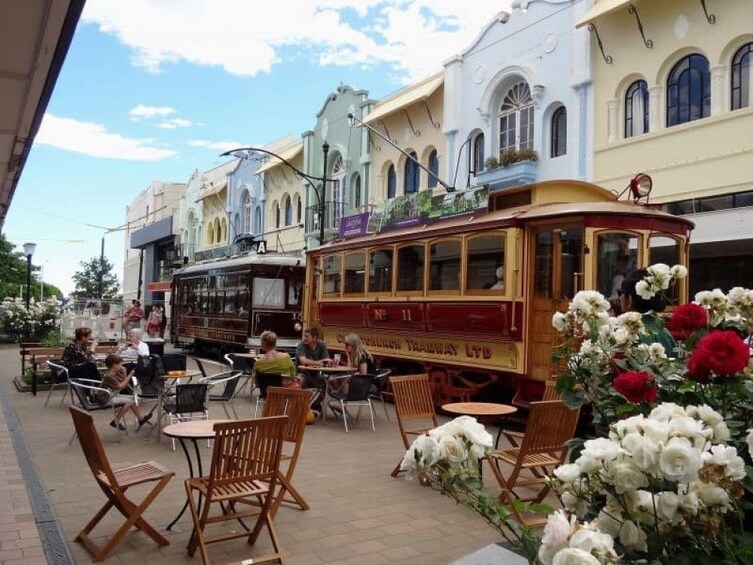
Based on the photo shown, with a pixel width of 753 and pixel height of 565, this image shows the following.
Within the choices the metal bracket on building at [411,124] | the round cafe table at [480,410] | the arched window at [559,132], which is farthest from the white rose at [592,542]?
the metal bracket on building at [411,124]

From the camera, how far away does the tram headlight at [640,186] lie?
9648 mm

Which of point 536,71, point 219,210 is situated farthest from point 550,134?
point 219,210

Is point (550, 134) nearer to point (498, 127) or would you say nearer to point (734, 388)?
point (498, 127)

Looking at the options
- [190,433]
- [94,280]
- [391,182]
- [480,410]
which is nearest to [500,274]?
[480,410]

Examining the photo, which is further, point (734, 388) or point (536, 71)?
point (536, 71)

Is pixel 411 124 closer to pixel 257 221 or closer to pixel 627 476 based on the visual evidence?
pixel 257 221

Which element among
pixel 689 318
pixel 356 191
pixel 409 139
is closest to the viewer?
pixel 689 318

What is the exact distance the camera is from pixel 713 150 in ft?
46.0

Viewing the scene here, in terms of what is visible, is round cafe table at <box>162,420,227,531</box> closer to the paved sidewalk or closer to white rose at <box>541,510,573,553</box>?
the paved sidewalk

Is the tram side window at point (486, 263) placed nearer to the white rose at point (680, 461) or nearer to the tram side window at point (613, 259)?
the tram side window at point (613, 259)

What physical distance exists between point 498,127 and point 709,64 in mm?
6288

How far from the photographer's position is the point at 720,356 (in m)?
2.20

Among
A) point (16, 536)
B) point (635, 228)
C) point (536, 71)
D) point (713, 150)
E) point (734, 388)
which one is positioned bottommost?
point (16, 536)

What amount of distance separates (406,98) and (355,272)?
35.3 ft
